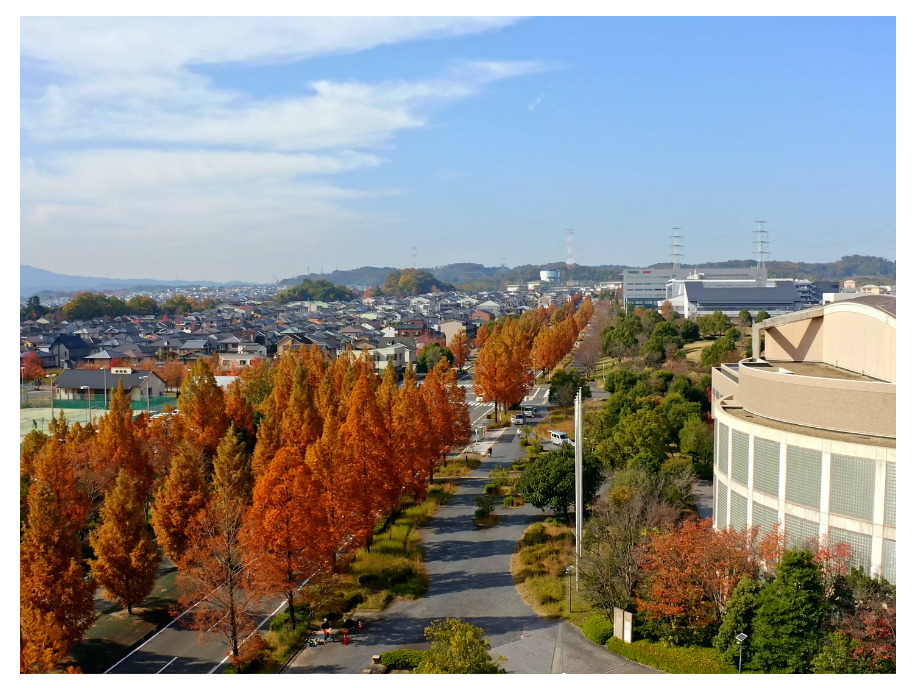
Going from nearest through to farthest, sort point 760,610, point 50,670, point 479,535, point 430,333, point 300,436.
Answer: point 50,670 < point 760,610 < point 479,535 < point 300,436 < point 430,333

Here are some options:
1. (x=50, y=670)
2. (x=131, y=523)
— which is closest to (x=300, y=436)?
(x=131, y=523)

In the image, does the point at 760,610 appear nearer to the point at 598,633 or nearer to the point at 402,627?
the point at 598,633

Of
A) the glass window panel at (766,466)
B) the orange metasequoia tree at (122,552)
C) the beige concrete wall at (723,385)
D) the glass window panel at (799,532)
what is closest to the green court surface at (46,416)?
the orange metasequoia tree at (122,552)

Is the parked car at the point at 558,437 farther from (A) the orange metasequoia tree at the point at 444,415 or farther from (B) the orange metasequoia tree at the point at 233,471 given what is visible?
(B) the orange metasequoia tree at the point at 233,471

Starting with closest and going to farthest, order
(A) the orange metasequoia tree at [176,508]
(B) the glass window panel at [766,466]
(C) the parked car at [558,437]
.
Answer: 1. (B) the glass window panel at [766,466]
2. (A) the orange metasequoia tree at [176,508]
3. (C) the parked car at [558,437]

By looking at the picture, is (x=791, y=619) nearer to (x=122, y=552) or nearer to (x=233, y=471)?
(x=122, y=552)

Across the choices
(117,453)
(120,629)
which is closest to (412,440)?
(117,453)

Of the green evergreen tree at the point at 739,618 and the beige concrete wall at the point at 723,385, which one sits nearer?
the green evergreen tree at the point at 739,618

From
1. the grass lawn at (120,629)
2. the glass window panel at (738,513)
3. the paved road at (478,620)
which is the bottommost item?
the grass lawn at (120,629)
